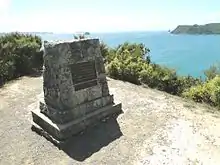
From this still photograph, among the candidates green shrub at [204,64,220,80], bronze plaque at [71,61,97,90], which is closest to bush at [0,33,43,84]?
bronze plaque at [71,61,97,90]

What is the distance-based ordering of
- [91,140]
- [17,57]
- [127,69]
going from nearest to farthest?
[91,140] < [127,69] < [17,57]

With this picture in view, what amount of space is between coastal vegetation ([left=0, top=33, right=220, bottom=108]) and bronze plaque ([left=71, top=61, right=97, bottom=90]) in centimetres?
519

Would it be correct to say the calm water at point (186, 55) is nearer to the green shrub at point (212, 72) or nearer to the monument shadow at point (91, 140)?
the green shrub at point (212, 72)

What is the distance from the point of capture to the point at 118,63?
1562 centimetres

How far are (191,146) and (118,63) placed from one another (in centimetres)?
798

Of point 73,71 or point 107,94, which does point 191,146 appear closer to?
point 107,94

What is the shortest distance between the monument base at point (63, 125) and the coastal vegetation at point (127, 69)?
192 inches

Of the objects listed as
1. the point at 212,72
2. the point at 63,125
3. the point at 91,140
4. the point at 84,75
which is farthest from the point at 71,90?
the point at 212,72

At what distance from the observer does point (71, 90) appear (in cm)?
911

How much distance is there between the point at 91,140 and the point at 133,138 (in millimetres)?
1150

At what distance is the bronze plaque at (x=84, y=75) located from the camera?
30.2 feet

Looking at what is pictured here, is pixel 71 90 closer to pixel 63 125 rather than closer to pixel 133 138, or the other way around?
pixel 63 125

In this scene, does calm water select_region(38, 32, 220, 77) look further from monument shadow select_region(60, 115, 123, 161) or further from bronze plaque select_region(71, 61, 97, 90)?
monument shadow select_region(60, 115, 123, 161)

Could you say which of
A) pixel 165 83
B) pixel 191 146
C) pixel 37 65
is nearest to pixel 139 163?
pixel 191 146
